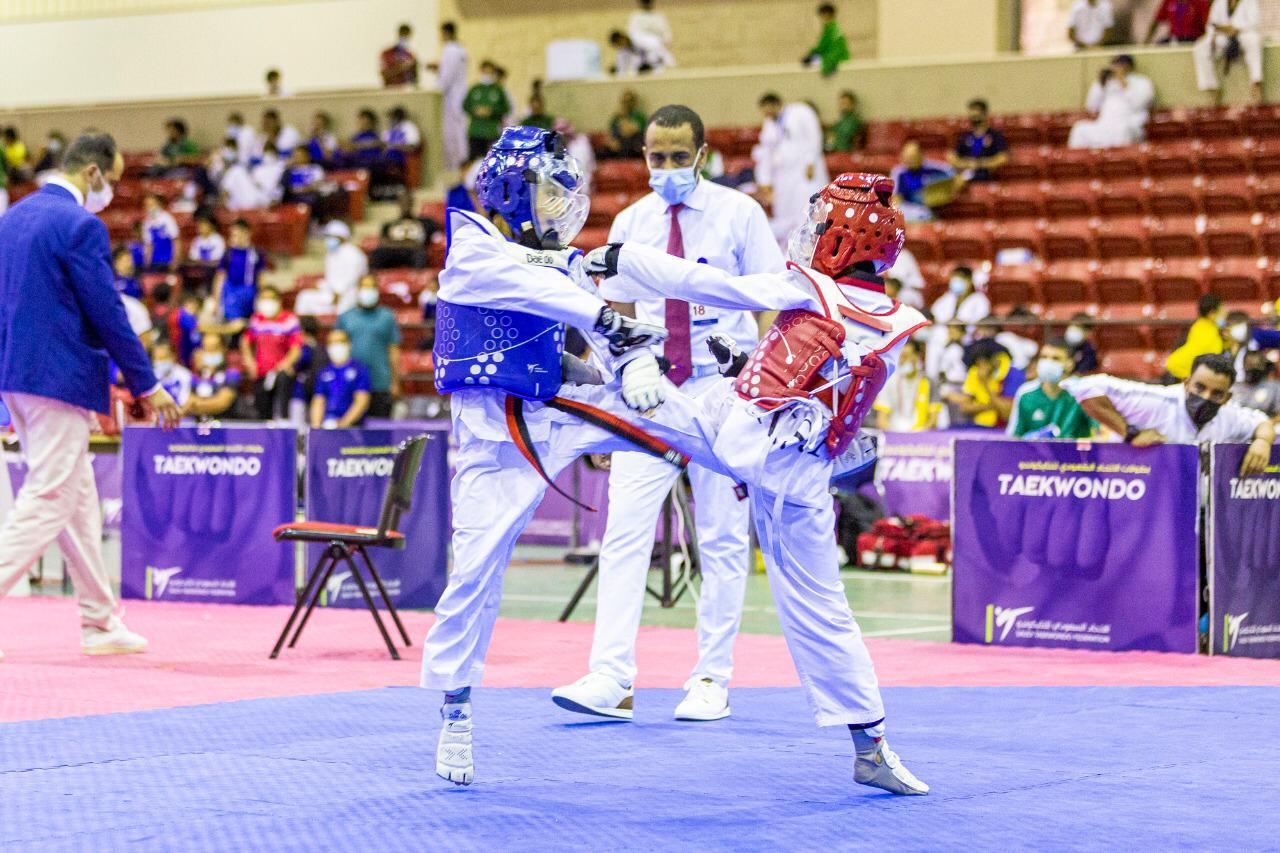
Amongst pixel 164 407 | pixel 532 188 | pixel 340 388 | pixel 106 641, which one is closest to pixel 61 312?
pixel 164 407

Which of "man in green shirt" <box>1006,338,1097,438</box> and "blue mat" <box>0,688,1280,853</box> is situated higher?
"man in green shirt" <box>1006,338,1097,438</box>

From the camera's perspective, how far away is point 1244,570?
8133 millimetres

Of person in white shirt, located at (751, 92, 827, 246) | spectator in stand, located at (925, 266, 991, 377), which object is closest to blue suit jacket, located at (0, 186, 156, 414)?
spectator in stand, located at (925, 266, 991, 377)

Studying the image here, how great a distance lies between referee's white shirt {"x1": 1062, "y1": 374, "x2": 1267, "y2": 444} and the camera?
8375mm

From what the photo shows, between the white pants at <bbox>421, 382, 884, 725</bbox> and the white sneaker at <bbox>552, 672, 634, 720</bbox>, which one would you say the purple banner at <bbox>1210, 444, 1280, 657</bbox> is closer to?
the white sneaker at <bbox>552, 672, 634, 720</bbox>

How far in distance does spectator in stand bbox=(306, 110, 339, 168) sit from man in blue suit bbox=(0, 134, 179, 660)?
15.3 m

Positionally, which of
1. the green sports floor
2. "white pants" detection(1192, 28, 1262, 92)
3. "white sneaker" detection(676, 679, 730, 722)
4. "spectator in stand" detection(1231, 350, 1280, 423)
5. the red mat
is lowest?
the green sports floor

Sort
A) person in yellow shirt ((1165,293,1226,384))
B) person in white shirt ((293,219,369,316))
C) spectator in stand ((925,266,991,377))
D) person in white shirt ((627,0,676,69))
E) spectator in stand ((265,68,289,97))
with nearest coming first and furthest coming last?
1. person in yellow shirt ((1165,293,1226,384))
2. spectator in stand ((925,266,991,377))
3. person in white shirt ((293,219,369,316))
4. person in white shirt ((627,0,676,69))
5. spectator in stand ((265,68,289,97))

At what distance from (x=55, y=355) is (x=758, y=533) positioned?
3.70 metres

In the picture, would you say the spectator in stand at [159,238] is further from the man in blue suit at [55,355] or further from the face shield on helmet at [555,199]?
the face shield on helmet at [555,199]

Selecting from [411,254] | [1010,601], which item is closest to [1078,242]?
[411,254]

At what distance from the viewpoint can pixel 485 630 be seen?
505cm

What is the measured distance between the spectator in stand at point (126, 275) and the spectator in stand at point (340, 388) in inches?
182

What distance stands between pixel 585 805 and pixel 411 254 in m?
15.7
